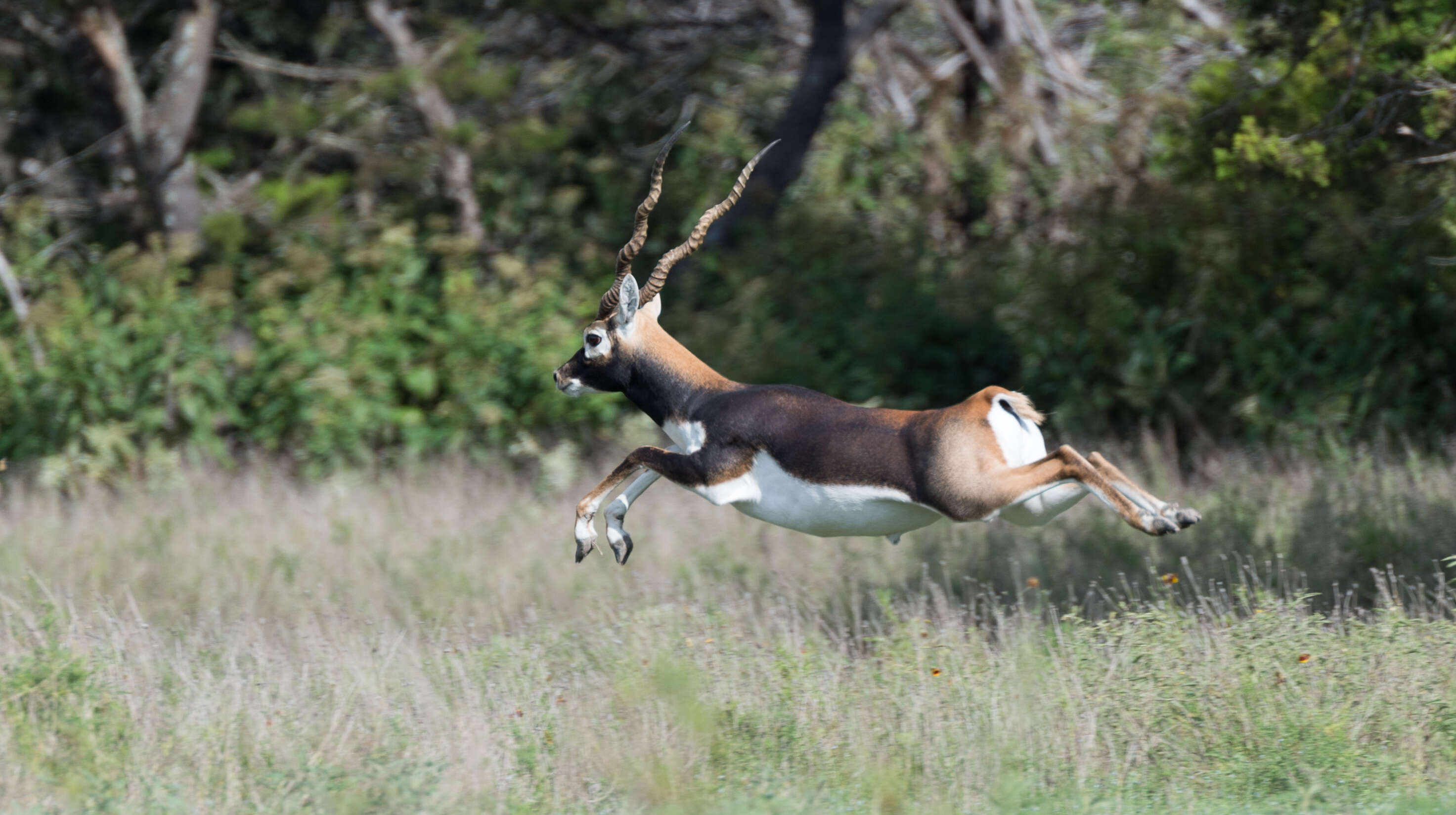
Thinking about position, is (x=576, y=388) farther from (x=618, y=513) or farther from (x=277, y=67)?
(x=277, y=67)

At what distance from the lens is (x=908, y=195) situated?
1811 centimetres

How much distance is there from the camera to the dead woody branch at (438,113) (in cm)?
1480

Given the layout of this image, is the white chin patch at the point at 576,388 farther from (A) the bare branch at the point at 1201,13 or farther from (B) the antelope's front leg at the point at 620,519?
(A) the bare branch at the point at 1201,13

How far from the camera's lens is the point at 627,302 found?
6.22 m

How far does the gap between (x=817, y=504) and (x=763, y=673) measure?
1681 mm

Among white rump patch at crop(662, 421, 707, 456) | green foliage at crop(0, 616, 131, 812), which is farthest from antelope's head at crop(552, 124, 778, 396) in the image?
green foliage at crop(0, 616, 131, 812)

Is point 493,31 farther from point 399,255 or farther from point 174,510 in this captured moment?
point 174,510

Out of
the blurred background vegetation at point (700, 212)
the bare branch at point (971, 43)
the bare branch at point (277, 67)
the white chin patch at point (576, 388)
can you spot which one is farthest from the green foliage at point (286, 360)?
the white chin patch at point (576, 388)

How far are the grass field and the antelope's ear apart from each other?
171cm

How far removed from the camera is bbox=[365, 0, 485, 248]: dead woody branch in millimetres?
14805

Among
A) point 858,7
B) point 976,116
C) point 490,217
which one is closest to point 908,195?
point 976,116

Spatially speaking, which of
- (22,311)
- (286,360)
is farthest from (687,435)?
(22,311)

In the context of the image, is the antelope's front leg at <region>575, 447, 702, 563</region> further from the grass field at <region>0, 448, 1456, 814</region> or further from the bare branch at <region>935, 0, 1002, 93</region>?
the bare branch at <region>935, 0, 1002, 93</region>

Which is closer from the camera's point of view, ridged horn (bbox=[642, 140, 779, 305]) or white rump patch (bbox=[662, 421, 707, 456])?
white rump patch (bbox=[662, 421, 707, 456])
